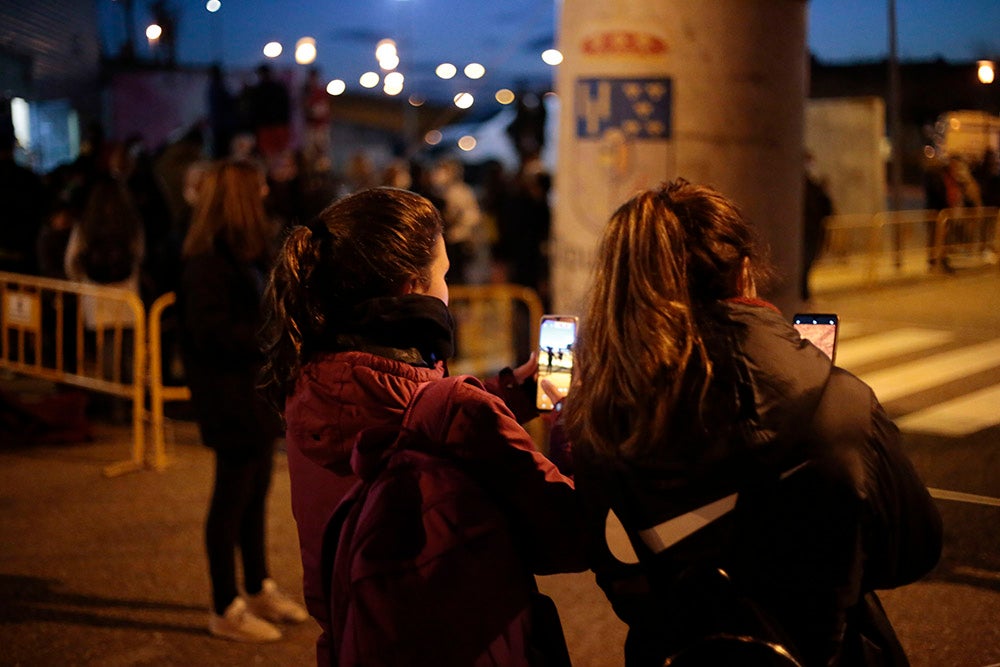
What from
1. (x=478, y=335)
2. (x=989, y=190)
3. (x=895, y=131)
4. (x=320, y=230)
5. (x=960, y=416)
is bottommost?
(x=960, y=416)

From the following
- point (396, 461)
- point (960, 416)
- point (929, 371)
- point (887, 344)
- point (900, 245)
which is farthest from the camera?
point (900, 245)

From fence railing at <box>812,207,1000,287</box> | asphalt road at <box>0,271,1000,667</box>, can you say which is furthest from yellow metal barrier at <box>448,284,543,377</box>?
fence railing at <box>812,207,1000,287</box>

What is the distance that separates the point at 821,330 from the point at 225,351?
2845 mm

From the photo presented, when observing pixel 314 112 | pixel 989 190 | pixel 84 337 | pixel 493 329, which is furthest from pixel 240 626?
pixel 314 112

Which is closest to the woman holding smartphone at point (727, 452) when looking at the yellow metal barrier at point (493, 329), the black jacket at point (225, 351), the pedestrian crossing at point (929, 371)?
the black jacket at point (225, 351)

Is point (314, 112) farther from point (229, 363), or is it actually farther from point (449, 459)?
point (449, 459)

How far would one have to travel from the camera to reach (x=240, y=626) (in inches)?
192

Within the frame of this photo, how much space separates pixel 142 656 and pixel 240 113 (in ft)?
36.0

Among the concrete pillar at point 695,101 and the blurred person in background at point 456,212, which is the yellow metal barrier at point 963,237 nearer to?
the blurred person in background at point 456,212

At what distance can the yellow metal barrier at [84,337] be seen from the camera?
770cm

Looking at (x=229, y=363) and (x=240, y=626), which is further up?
(x=229, y=363)

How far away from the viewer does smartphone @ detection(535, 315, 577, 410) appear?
2.72m

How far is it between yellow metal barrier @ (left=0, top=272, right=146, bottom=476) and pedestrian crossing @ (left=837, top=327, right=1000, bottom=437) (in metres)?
5.08

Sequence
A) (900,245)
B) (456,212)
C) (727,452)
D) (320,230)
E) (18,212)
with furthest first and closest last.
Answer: (900,245) → (456,212) → (18,212) → (320,230) → (727,452)
